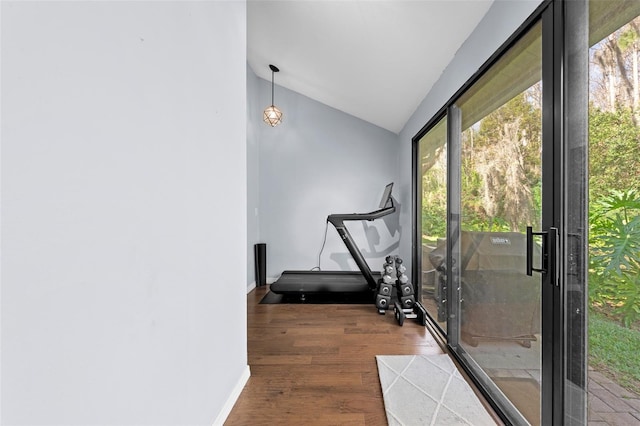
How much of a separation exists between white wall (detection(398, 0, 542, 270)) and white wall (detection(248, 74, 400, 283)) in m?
1.09

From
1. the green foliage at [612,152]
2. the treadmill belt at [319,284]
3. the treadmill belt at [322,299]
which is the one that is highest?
the green foliage at [612,152]

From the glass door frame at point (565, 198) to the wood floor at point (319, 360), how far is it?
2.75ft

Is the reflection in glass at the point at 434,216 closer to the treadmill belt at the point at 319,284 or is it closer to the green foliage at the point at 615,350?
the treadmill belt at the point at 319,284

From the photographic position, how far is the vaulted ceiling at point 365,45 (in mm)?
1950

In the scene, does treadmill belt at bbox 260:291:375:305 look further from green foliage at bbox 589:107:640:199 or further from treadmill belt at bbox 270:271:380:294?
green foliage at bbox 589:107:640:199

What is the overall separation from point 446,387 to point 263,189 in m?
3.51

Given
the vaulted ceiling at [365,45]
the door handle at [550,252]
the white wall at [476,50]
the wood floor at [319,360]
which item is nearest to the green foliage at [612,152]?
the door handle at [550,252]

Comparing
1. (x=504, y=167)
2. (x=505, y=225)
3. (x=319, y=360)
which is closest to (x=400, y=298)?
(x=319, y=360)
